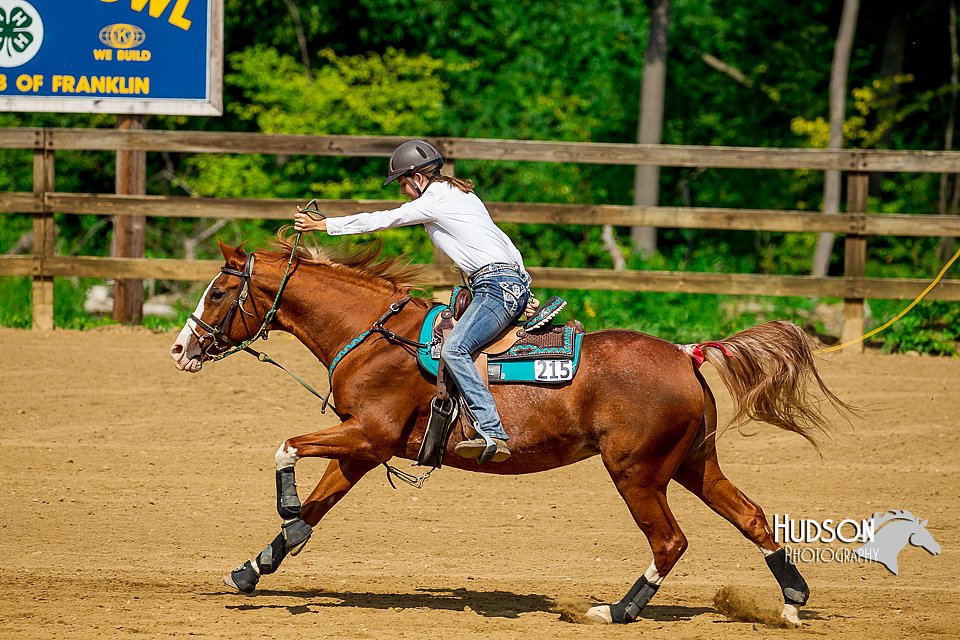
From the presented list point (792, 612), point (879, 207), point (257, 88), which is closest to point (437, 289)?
point (792, 612)

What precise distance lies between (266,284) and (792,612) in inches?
143

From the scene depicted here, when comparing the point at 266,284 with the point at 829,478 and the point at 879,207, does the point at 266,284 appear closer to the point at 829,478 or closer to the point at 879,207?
the point at 829,478

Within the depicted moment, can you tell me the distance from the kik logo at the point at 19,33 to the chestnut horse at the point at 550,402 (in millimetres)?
8614

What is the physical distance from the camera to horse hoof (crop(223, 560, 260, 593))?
6871mm

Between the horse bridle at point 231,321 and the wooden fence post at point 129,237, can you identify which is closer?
the horse bridle at point 231,321

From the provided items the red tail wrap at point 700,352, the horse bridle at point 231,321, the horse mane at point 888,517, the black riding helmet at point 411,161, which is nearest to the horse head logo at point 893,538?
the horse mane at point 888,517

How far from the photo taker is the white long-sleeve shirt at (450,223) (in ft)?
21.7

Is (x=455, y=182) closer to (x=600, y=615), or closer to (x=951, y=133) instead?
(x=600, y=615)

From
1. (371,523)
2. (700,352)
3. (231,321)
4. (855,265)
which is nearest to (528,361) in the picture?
(700,352)

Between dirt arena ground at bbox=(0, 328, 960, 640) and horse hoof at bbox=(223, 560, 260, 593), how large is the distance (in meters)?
0.08

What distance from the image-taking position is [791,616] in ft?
21.8

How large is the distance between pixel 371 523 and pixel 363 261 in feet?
7.65

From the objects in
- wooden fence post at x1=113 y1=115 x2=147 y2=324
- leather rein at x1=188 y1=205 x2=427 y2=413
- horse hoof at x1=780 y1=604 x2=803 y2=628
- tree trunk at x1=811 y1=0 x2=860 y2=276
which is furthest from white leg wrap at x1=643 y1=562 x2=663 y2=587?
tree trunk at x1=811 y1=0 x2=860 y2=276

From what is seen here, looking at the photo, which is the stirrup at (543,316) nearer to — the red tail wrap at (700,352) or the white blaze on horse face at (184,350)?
the red tail wrap at (700,352)
